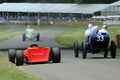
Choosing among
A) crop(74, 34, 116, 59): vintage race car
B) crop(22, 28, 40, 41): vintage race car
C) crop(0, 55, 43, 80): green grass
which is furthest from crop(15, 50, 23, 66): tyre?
crop(22, 28, 40, 41): vintage race car

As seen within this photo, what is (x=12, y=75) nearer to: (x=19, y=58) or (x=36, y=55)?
(x=19, y=58)

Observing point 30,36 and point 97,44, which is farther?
point 30,36

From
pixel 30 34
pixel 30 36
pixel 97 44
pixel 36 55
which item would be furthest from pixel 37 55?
pixel 30 34

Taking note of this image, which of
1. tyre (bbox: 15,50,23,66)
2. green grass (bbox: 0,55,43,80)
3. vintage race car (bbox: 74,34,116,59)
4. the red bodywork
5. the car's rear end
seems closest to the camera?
green grass (bbox: 0,55,43,80)

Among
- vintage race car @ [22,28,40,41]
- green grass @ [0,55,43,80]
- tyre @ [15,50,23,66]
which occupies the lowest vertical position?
vintage race car @ [22,28,40,41]

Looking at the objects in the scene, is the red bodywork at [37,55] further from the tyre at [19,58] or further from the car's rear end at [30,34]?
the car's rear end at [30,34]

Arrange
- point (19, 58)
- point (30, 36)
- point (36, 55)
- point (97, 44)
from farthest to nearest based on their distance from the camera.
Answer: point (30, 36), point (97, 44), point (36, 55), point (19, 58)

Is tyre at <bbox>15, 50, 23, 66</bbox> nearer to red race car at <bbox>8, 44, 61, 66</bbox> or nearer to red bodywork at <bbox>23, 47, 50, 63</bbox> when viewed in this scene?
red race car at <bbox>8, 44, 61, 66</bbox>

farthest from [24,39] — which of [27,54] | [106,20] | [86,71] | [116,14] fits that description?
[116,14]

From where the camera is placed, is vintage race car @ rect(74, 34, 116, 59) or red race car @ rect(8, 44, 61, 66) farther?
vintage race car @ rect(74, 34, 116, 59)

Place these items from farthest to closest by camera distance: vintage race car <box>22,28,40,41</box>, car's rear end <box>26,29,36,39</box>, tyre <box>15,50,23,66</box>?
car's rear end <box>26,29,36,39</box>
vintage race car <box>22,28,40,41</box>
tyre <box>15,50,23,66</box>

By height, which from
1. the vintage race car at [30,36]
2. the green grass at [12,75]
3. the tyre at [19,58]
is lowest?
the vintage race car at [30,36]

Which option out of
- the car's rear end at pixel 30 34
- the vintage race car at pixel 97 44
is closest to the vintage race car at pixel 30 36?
the car's rear end at pixel 30 34

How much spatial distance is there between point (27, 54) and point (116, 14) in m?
81.7
